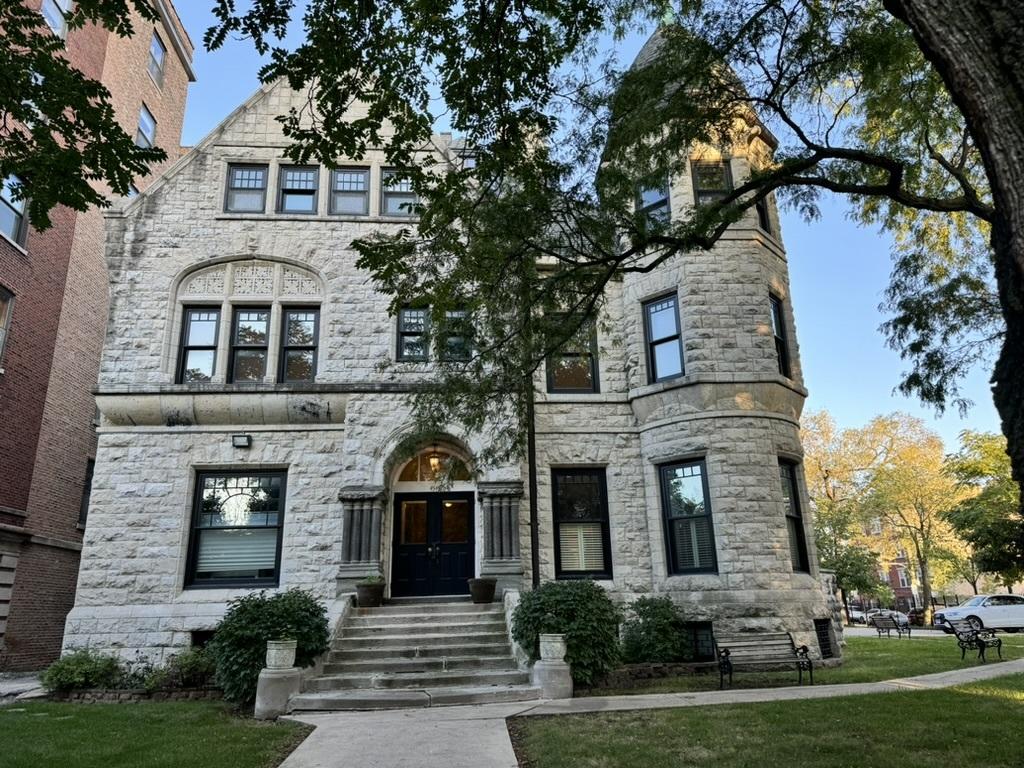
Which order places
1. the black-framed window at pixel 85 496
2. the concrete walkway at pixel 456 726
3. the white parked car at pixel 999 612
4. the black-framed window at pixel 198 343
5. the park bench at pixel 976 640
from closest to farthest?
1. the concrete walkway at pixel 456 726
2. the park bench at pixel 976 640
3. the black-framed window at pixel 198 343
4. the black-framed window at pixel 85 496
5. the white parked car at pixel 999 612

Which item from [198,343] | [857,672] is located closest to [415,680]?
[857,672]

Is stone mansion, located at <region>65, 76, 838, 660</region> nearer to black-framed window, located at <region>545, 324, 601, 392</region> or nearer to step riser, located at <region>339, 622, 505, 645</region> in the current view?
black-framed window, located at <region>545, 324, 601, 392</region>

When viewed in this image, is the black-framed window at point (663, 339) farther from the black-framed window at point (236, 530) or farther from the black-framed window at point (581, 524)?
the black-framed window at point (236, 530)

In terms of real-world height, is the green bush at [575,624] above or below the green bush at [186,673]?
above

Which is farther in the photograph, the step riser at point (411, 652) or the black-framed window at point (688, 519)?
the black-framed window at point (688, 519)

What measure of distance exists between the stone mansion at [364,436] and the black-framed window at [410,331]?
5cm

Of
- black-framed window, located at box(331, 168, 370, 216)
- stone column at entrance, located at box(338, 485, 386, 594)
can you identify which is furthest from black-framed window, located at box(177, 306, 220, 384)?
stone column at entrance, located at box(338, 485, 386, 594)

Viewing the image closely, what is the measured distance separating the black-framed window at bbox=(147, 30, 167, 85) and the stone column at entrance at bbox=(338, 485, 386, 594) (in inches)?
725

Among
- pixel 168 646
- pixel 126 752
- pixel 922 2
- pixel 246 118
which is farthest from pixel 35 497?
pixel 922 2

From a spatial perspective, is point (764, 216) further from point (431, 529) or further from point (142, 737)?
point (142, 737)

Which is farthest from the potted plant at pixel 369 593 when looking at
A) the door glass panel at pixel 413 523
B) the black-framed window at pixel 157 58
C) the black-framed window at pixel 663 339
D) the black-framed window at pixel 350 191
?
the black-framed window at pixel 157 58

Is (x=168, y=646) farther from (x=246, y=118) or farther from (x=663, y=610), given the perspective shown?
(x=246, y=118)

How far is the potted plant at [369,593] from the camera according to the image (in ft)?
39.1

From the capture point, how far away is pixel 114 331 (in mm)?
13648
